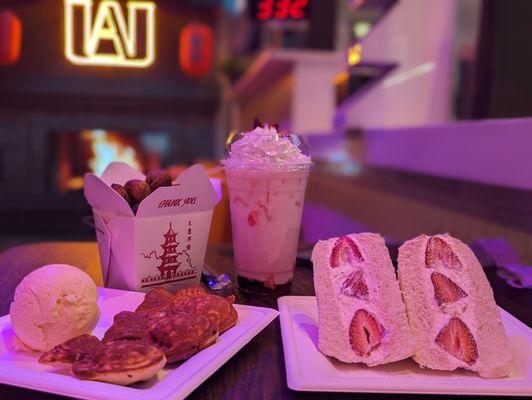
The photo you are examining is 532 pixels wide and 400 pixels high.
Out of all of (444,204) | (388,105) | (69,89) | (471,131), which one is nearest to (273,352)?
(444,204)

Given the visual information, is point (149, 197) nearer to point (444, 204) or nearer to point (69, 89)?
point (444, 204)

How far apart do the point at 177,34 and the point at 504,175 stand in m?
5.66

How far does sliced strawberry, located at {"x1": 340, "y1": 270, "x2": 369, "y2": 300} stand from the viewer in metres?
0.81

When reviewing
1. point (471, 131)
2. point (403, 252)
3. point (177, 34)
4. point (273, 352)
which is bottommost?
point (273, 352)

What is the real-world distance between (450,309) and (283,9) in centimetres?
143

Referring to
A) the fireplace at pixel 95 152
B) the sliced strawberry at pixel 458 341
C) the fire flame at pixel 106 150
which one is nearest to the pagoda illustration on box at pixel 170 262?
the sliced strawberry at pixel 458 341

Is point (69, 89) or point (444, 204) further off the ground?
point (69, 89)

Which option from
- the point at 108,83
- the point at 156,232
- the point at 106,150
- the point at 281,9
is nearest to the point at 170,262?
the point at 156,232

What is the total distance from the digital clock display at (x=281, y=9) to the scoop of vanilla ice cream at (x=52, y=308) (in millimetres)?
1386

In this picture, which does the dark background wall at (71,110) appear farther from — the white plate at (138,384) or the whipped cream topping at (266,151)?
the white plate at (138,384)

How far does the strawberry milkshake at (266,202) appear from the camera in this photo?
41.6 inches

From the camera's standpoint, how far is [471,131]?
2.17 meters

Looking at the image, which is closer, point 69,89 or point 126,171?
point 126,171

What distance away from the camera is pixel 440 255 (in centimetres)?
85
